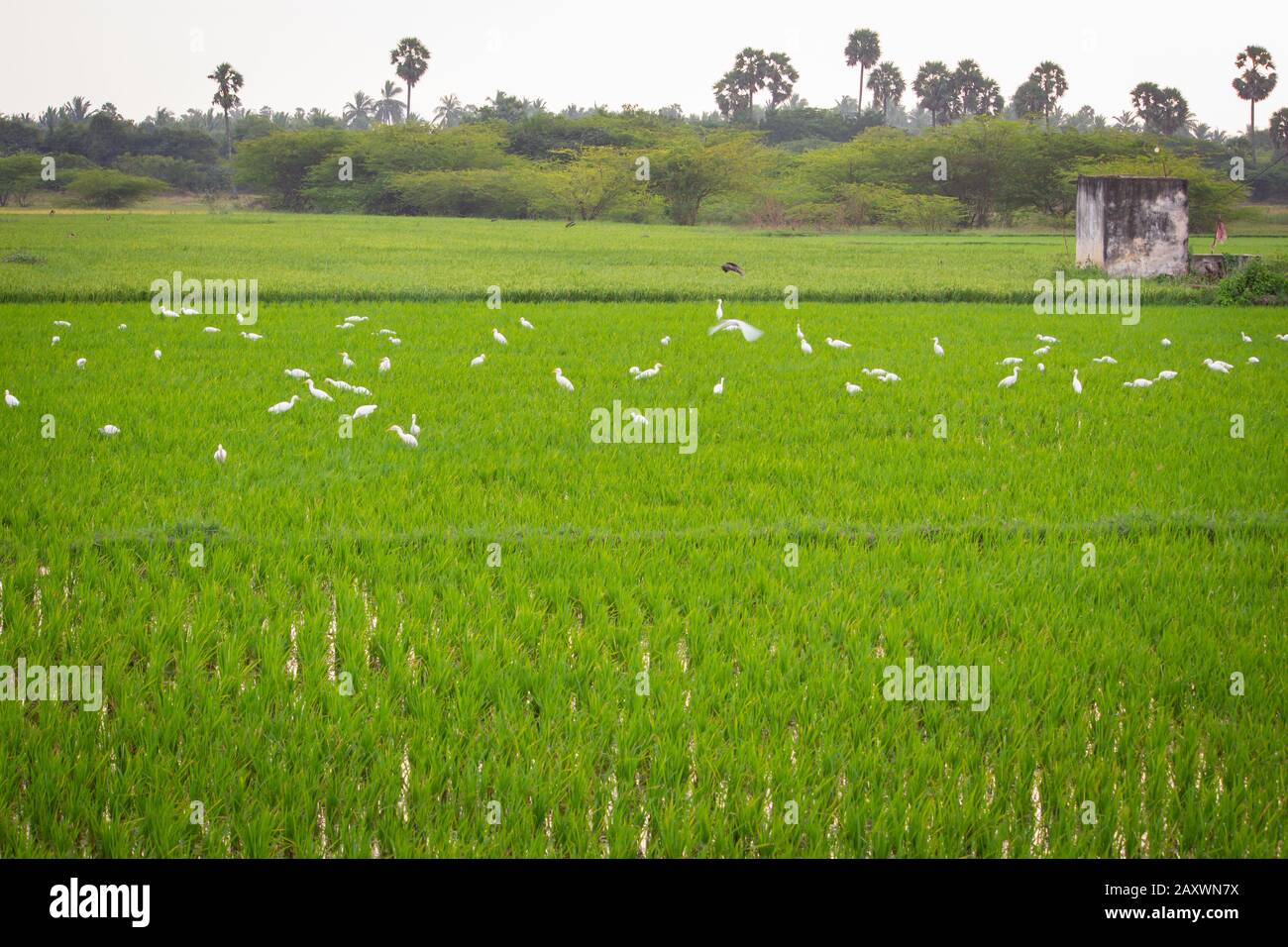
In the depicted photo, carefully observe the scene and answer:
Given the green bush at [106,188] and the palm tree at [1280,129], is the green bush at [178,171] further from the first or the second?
the palm tree at [1280,129]

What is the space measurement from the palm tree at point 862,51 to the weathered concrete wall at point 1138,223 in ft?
194

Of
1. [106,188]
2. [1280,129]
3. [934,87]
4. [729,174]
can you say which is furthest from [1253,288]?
[934,87]

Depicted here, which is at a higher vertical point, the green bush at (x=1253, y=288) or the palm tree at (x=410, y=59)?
the palm tree at (x=410, y=59)

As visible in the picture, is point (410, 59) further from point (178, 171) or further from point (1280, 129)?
point (1280, 129)

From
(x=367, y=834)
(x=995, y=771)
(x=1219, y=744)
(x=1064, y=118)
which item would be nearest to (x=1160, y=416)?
(x=1219, y=744)

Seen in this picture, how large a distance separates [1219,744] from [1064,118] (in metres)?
104

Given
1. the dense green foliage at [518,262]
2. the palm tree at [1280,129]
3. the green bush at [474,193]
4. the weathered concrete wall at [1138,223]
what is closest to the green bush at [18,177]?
the dense green foliage at [518,262]

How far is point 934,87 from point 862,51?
5622 millimetres

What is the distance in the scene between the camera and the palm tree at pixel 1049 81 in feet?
211

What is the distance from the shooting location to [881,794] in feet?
11.0

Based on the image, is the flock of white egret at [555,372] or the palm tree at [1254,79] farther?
the palm tree at [1254,79]

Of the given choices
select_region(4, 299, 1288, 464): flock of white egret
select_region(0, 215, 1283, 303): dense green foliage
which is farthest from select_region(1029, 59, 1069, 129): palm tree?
select_region(4, 299, 1288, 464): flock of white egret

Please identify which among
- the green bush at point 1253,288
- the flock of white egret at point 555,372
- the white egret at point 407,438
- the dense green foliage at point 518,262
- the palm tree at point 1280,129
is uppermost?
the palm tree at point 1280,129

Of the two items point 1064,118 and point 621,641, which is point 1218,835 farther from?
point 1064,118
